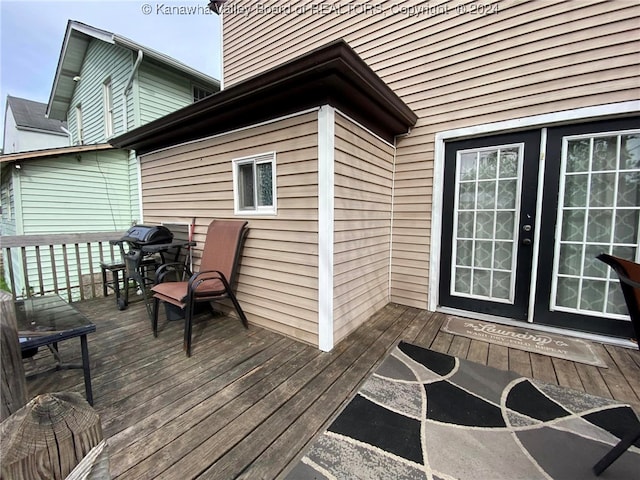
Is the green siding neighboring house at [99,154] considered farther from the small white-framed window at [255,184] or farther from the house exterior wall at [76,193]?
the small white-framed window at [255,184]

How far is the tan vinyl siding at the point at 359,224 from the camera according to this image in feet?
8.43

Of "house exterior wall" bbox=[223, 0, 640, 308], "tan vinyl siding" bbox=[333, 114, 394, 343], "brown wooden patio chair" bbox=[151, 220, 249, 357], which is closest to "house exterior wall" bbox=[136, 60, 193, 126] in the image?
"house exterior wall" bbox=[223, 0, 640, 308]

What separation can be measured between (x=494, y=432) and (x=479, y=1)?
4034 millimetres

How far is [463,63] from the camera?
3.10 m

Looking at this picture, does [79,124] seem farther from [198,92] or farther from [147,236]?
[147,236]

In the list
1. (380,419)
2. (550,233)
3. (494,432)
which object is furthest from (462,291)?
(380,419)

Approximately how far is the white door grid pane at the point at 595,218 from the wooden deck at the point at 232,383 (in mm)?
501

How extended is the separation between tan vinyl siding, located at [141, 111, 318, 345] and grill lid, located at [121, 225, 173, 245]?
1.29 feet

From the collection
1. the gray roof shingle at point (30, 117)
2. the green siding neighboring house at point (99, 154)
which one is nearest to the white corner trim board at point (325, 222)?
the green siding neighboring house at point (99, 154)

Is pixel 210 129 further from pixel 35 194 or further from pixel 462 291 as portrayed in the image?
pixel 35 194

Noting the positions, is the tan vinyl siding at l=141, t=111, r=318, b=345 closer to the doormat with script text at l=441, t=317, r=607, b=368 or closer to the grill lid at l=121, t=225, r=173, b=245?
the grill lid at l=121, t=225, r=173, b=245

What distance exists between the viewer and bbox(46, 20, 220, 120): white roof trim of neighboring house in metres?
5.62

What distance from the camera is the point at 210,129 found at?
3.27 metres

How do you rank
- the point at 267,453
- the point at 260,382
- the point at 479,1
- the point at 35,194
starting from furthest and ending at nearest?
the point at 35,194 < the point at 479,1 < the point at 260,382 < the point at 267,453
